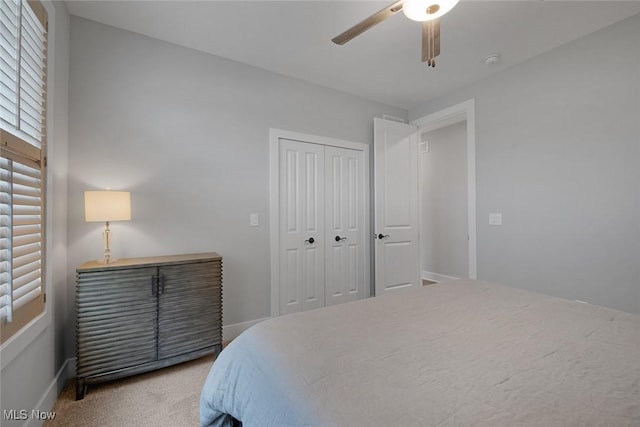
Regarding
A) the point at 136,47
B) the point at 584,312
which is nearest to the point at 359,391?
the point at 584,312

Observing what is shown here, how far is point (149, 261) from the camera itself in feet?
6.70

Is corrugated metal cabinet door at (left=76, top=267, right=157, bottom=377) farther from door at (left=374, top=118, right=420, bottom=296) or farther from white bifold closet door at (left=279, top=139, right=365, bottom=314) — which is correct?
door at (left=374, top=118, right=420, bottom=296)

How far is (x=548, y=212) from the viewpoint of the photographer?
2.51 metres

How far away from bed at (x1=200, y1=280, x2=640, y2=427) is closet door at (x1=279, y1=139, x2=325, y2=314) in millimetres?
1633

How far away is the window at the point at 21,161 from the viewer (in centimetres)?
122

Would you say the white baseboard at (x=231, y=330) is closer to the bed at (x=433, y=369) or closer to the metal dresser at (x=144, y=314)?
the metal dresser at (x=144, y=314)

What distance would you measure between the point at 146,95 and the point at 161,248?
4.27ft

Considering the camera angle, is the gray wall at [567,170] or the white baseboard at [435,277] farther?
the white baseboard at [435,277]

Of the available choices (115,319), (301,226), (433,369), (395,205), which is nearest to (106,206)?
(115,319)

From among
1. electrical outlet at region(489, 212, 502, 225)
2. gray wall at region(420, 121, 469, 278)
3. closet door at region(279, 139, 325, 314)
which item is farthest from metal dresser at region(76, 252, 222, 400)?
gray wall at region(420, 121, 469, 278)

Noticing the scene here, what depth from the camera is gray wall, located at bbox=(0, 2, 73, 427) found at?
4.52 feet

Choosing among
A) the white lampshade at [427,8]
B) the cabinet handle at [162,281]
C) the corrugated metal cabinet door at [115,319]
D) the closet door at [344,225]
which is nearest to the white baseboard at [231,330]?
the corrugated metal cabinet door at [115,319]

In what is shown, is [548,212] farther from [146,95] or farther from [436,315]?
[146,95]

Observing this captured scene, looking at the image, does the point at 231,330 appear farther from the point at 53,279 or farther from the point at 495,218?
the point at 495,218
